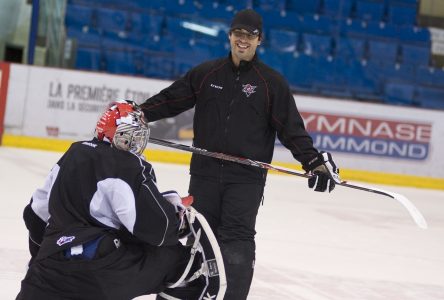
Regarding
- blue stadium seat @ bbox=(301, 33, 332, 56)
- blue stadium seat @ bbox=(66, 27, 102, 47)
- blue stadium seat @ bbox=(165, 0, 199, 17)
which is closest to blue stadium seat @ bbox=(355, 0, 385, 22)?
blue stadium seat @ bbox=(301, 33, 332, 56)

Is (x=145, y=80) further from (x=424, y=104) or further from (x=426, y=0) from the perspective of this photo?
(x=426, y=0)

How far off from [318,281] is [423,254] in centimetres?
143

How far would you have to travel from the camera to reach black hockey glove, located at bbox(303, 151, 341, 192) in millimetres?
3809

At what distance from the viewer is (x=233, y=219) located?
3.76m

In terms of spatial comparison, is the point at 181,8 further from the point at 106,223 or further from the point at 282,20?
the point at 106,223

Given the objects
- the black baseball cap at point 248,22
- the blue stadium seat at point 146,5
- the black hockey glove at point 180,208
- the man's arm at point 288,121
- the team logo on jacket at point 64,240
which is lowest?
the team logo on jacket at point 64,240

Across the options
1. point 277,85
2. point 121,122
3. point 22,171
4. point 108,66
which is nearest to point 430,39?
point 108,66

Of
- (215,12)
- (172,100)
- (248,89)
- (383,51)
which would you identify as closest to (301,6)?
(383,51)

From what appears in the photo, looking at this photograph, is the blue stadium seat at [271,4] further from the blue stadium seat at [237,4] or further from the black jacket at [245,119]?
the black jacket at [245,119]

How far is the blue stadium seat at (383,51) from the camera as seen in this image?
12.8 metres

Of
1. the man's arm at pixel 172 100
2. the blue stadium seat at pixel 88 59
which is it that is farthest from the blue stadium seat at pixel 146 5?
the man's arm at pixel 172 100

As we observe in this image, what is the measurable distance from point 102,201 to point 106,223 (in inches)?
3.3

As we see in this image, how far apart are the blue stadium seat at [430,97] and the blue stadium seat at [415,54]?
1.66ft

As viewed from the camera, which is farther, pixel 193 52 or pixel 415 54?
pixel 415 54
